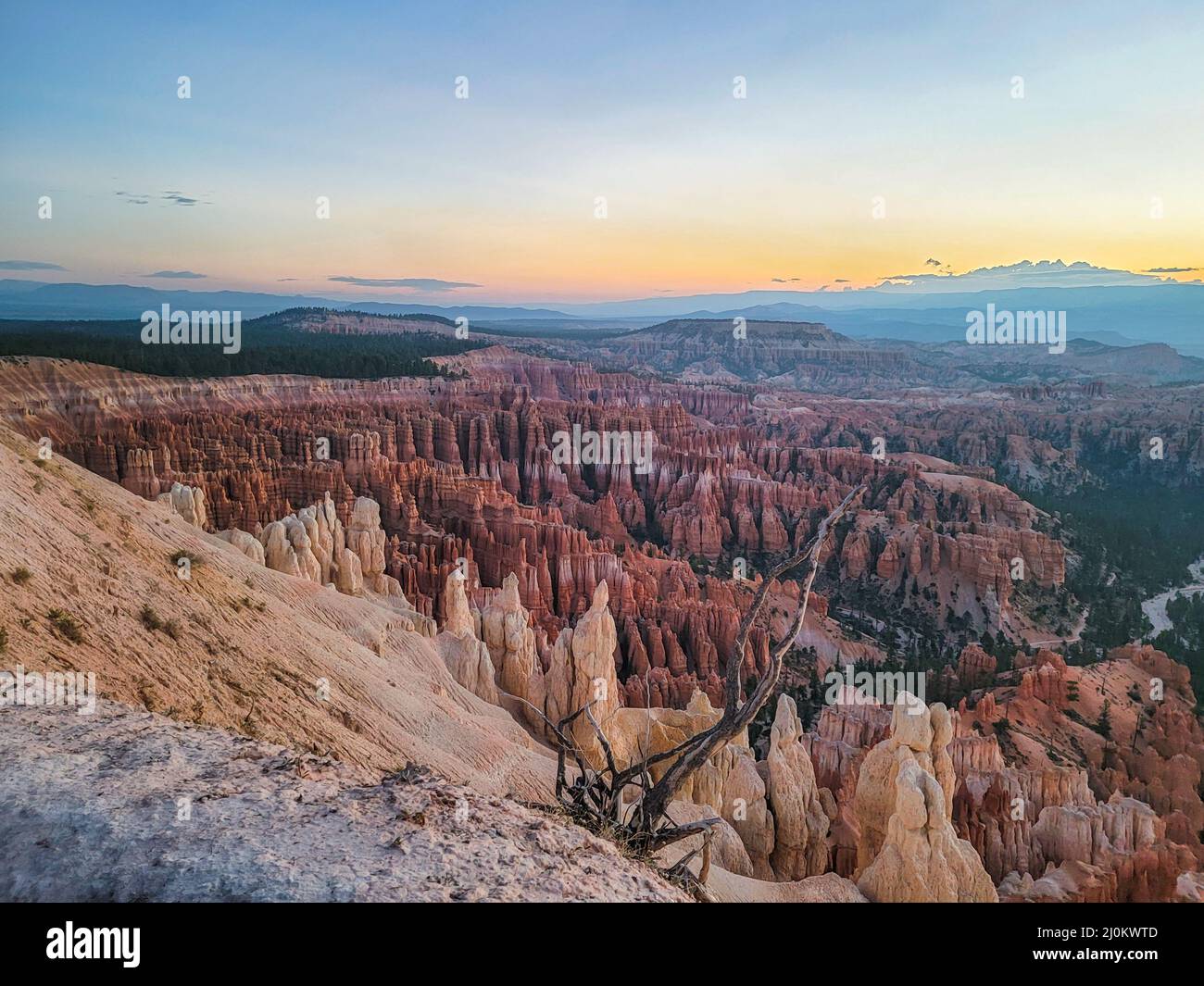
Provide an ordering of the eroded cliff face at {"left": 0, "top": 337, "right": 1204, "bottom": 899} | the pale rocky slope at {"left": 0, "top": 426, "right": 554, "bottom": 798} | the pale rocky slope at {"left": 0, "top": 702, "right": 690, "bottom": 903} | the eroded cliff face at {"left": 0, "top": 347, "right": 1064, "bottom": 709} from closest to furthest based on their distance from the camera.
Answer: the pale rocky slope at {"left": 0, "top": 702, "right": 690, "bottom": 903} → the pale rocky slope at {"left": 0, "top": 426, "right": 554, "bottom": 798} → the eroded cliff face at {"left": 0, "top": 337, "right": 1204, "bottom": 899} → the eroded cliff face at {"left": 0, "top": 347, "right": 1064, "bottom": 709}

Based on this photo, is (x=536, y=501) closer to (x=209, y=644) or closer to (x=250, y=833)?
(x=209, y=644)

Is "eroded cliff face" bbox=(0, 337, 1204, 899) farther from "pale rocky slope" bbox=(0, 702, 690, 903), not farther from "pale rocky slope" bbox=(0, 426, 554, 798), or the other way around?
"pale rocky slope" bbox=(0, 702, 690, 903)

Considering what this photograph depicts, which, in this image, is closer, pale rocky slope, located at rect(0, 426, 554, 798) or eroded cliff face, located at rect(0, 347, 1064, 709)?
pale rocky slope, located at rect(0, 426, 554, 798)

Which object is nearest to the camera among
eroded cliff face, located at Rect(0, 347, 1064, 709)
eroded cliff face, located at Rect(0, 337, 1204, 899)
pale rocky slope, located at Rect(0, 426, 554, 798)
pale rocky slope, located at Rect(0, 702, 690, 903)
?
pale rocky slope, located at Rect(0, 702, 690, 903)

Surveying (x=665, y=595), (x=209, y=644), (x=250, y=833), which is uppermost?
(x=250, y=833)

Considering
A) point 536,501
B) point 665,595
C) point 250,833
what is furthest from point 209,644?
point 536,501

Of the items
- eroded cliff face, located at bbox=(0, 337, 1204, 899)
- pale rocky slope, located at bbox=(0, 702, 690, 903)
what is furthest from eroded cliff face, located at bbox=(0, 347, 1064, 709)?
pale rocky slope, located at bbox=(0, 702, 690, 903)

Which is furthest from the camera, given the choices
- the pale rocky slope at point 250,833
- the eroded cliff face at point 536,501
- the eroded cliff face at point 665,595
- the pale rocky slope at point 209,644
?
the eroded cliff face at point 536,501

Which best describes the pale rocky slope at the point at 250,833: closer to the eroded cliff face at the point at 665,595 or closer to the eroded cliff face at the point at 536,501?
the eroded cliff face at the point at 665,595

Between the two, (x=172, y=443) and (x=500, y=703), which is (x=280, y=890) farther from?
(x=172, y=443)

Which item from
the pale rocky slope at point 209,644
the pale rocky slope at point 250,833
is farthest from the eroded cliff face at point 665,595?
the pale rocky slope at point 250,833

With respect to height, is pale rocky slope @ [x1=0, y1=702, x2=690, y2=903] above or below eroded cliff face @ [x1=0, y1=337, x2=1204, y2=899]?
above

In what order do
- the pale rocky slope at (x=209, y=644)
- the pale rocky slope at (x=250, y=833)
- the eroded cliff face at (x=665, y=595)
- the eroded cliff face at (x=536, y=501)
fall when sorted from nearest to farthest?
the pale rocky slope at (x=250, y=833) → the pale rocky slope at (x=209, y=644) → the eroded cliff face at (x=665, y=595) → the eroded cliff face at (x=536, y=501)
